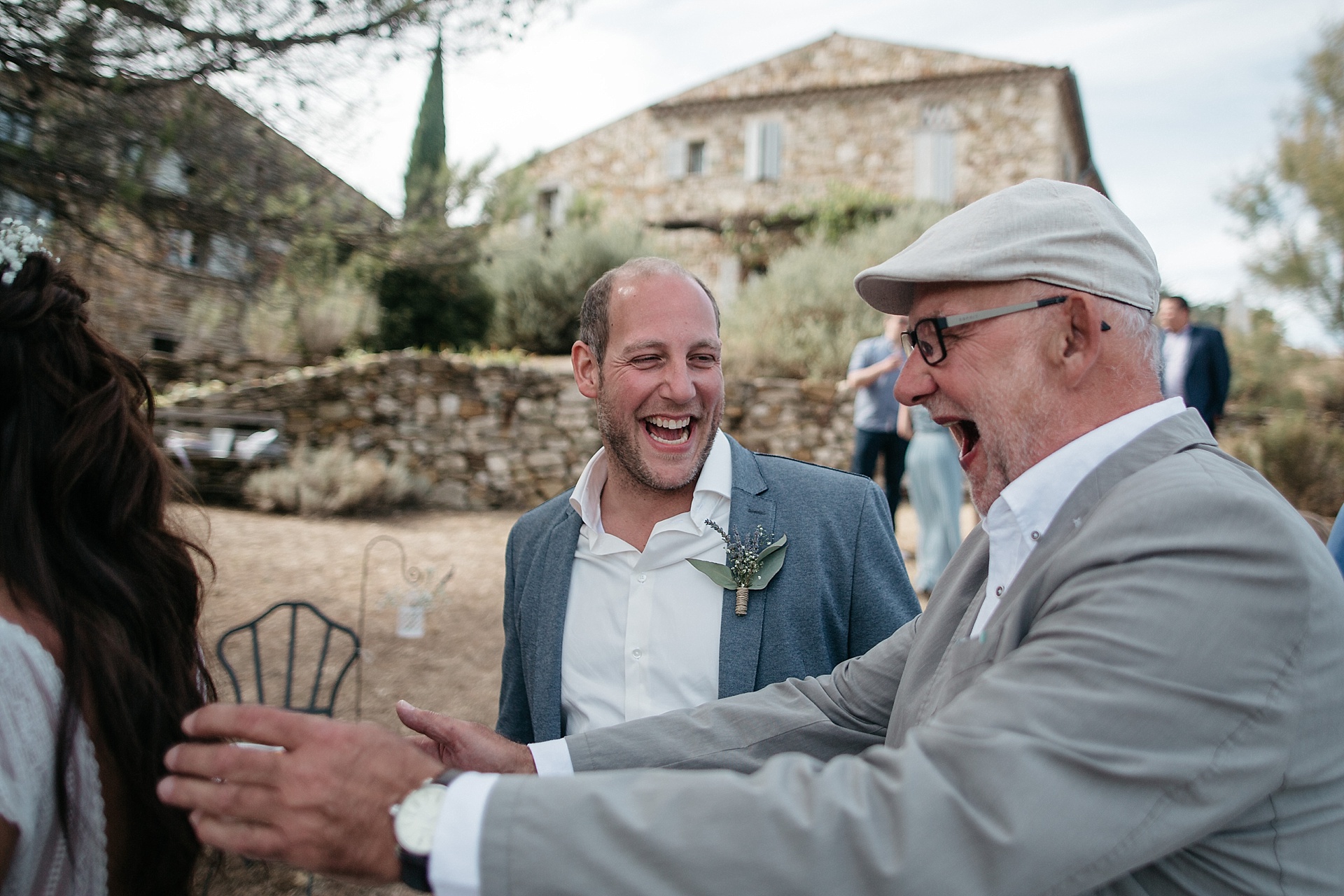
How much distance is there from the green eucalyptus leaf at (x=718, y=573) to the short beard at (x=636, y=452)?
0.27m

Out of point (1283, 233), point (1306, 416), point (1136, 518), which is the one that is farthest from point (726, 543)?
point (1283, 233)

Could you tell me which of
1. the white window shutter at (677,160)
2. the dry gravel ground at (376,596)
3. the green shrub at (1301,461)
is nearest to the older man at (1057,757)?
the dry gravel ground at (376,596)

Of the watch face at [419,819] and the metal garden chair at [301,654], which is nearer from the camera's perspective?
the watch face at [419,819]

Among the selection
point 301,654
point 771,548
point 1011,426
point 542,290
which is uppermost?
point 542,290

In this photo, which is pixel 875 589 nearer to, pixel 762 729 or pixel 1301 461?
pixel 762 729

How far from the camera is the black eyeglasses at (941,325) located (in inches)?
51.4

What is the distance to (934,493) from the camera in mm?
6031

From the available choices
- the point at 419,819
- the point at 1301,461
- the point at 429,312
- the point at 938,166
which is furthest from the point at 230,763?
the point at 938,166

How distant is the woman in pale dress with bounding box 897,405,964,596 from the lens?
5.98 meters

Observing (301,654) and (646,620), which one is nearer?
(646,620)

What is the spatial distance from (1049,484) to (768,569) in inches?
40.7

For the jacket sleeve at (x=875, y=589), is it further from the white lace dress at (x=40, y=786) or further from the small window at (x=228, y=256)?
the small window at (x=228, y=256)

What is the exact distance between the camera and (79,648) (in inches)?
58.0

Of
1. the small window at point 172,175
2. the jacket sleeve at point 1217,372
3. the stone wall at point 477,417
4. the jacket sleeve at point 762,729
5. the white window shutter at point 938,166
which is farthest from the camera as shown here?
the white window shutter at point 938,166
